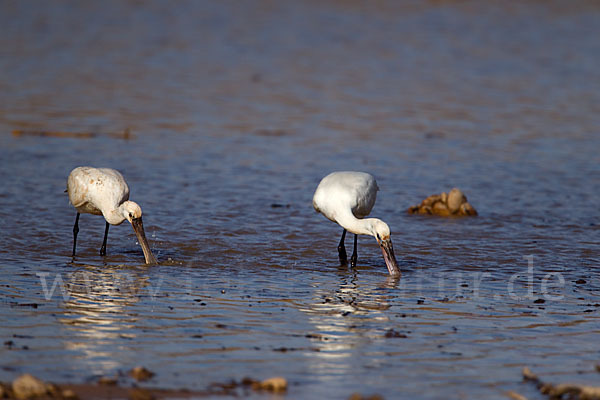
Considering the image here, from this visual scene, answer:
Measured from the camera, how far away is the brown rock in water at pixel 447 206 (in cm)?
1089

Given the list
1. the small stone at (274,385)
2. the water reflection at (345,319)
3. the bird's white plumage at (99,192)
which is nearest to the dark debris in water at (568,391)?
the water reflection at (345,319)

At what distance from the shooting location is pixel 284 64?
2348 centimetres

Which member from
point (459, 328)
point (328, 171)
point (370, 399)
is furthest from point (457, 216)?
point (370, 399)

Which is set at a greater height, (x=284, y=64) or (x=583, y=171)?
(x=284, y=64)

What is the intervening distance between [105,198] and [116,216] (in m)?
0.22

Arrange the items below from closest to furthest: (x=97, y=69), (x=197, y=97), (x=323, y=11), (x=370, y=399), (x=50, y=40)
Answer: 1. (x=370, y=399)
2. (x=197, y=97)
3. (x=97, y=69)
4. (x=50, y=40)
5. (x=323, y=11)

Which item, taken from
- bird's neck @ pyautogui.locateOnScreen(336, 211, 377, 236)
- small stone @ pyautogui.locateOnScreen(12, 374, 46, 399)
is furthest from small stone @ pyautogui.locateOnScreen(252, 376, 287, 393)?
bird's neck @ pyautogui.locateOnScreen(336, 211, 377, 236)

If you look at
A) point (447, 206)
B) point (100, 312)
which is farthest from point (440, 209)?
point (100, 312)

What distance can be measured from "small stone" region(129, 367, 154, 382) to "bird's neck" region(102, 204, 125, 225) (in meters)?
3.80

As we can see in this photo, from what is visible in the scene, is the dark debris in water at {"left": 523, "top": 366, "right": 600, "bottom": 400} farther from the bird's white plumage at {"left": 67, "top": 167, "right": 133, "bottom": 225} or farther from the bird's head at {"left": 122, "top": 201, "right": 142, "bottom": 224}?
the bird's white plumage at {"left": 67, "top": 167, "right": 133, "bottom": 225}

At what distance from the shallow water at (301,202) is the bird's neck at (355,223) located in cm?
42

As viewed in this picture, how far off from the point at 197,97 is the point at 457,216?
9564mm

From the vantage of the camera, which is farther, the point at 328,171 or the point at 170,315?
the point at 328,171

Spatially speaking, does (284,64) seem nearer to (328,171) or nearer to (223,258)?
(328,171)
